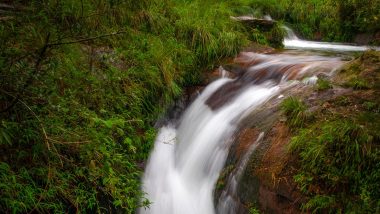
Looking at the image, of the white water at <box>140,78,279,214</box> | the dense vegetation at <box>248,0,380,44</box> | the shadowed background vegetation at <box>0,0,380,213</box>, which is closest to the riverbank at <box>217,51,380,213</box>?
the shadowed background vegetation at <box>0,0,380,213</box>

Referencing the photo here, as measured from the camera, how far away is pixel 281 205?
11.7ft

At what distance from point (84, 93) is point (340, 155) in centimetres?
278

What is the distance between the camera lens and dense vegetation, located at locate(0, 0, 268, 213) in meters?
3.22

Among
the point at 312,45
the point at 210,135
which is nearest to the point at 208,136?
the point at 210,135

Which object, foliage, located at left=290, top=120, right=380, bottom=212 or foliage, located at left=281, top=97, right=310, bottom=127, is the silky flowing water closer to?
foliage, located at left=281, top=97, right=310, bottom=127

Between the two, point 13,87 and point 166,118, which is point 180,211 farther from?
point 13,87

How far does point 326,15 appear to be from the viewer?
11.0m

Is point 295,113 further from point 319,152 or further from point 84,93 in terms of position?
point 84,93

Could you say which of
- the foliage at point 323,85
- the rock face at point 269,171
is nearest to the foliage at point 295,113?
the rock face at point 269,171

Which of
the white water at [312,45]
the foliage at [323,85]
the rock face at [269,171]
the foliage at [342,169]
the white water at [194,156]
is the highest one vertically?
the foliage at [323,85]

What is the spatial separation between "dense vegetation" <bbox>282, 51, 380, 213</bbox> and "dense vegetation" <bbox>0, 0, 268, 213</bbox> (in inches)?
67.1

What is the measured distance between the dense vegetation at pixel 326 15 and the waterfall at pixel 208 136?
11.8 feet

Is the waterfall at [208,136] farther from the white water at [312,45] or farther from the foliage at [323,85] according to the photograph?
the white water at [312,45]

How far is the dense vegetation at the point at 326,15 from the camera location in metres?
9.57
